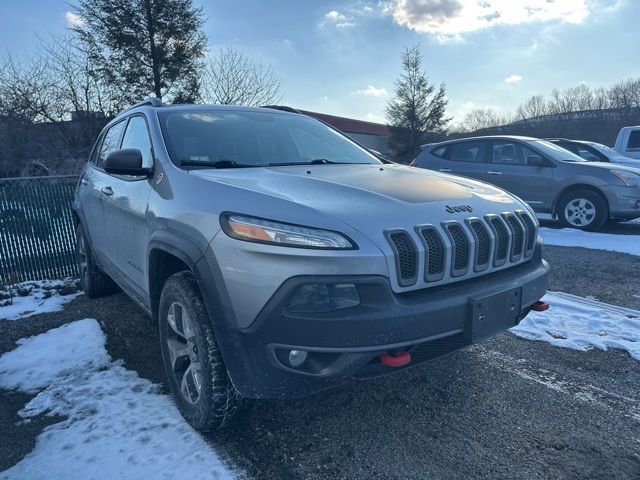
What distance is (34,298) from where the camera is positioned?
4914mm

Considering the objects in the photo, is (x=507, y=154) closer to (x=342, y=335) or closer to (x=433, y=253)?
(x=433, y=253)

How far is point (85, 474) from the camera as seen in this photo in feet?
6.64

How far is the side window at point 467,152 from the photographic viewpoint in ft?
28.5

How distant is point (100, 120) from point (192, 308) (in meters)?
18.9

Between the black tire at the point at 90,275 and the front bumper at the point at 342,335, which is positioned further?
the black tire at the point at 90,275

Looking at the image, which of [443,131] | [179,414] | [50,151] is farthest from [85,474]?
[443,131]

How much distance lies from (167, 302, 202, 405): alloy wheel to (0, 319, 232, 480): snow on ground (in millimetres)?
203

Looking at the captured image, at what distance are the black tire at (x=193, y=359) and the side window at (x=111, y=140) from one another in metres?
2.06

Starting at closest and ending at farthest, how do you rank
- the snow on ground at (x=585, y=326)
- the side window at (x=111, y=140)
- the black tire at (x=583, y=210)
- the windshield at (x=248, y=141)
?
1. the windshield at (x=248, y=141)
2. the snow on ground at (x=585, y=326)
3. the side window at (x=111, y=140)
4. the black tire at (x=583, y=210)

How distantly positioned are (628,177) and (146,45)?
17658 mm

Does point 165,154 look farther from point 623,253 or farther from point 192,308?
point 623,253

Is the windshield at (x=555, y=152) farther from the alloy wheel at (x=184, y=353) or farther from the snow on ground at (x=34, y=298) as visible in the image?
the snow on ground at (x=34, y=298)

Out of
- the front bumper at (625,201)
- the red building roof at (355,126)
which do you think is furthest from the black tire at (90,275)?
the red building roof at (355,126)

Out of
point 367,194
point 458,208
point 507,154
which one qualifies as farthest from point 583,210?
point 367,194
